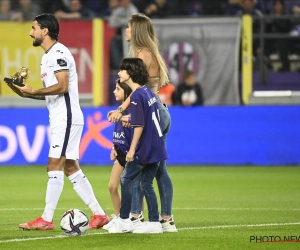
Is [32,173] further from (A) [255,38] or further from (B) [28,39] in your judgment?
(A) [255,38]

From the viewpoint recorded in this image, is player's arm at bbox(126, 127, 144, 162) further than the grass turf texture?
Yes

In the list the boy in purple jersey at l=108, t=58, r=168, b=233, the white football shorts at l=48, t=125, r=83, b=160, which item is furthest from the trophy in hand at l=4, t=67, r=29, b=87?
the boy in purple jersey at l=108, t=58, r=168, b=233

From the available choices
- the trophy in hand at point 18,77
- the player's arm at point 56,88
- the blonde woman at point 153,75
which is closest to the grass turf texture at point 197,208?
the blonde woman at point 153,75

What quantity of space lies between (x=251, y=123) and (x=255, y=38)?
2.38m

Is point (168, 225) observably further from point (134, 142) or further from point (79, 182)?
point (79, 182)

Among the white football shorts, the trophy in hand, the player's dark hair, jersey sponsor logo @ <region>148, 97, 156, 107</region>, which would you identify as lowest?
the white football shorts

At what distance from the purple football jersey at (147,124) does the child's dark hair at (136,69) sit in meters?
0.11

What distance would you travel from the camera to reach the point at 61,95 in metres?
9.19

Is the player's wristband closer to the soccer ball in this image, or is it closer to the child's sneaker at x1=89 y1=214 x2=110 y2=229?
the soccer ball

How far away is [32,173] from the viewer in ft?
53.1

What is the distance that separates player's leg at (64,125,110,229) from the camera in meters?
9.22

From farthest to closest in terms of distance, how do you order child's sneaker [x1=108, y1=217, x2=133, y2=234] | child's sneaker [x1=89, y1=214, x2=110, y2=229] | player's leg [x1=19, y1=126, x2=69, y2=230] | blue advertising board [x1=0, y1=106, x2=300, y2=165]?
blue advertising board [x1=0, y1=106, x2=300, y2=165] → child's sneaker [x1=89, y1=214, x2=110, y2=229] → player's leg [x1=19, y1=126, x2=69, y2=230] → child's sneaker [x1=108, y1=217, x2=133, y2=234]

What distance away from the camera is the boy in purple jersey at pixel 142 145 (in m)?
8.43

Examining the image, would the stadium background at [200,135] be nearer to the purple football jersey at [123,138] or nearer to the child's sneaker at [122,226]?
the purple football jersey at [123,138]
